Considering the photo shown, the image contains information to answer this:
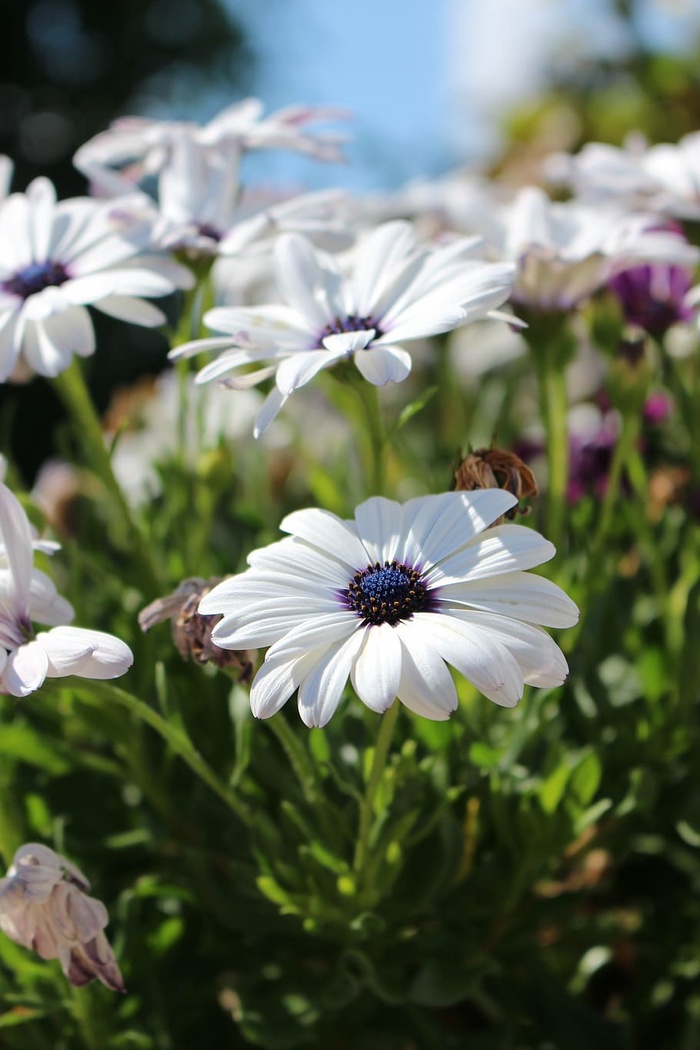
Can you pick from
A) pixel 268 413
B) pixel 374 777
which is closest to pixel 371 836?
pixel 374 777

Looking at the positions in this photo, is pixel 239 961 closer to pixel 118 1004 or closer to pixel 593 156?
pixel 118 1004

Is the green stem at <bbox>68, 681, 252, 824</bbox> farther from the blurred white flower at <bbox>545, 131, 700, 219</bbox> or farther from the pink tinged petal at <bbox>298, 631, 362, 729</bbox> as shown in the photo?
the blurred white flower at <bbox>545, 131, 700, 219</bbox>

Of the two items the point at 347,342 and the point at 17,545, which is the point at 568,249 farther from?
the point at 17,545

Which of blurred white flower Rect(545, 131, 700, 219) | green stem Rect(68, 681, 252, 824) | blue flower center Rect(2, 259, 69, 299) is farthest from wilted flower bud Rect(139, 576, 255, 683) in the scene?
blurred white flower Rect(545, 131, 700, 219)

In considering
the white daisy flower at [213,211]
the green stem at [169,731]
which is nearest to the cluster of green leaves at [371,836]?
the green stem at [169,731]

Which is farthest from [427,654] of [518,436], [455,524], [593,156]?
[518,436]
